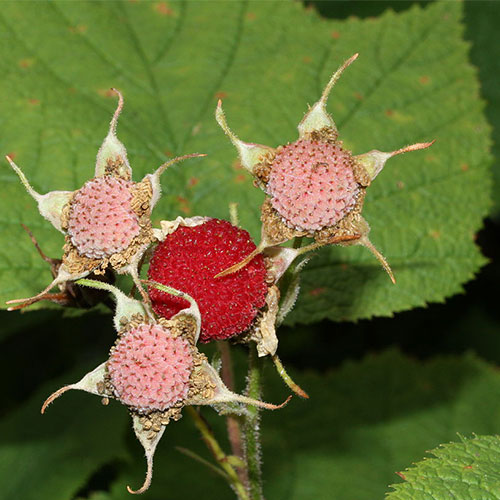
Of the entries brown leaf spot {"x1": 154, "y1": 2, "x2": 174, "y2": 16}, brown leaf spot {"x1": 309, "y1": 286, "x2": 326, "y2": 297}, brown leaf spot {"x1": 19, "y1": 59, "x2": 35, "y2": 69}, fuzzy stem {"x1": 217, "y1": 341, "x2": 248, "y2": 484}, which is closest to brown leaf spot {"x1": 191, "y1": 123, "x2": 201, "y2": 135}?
brown leaf spot {"x1": 154, "y1": 2, "x2": 174, "y2": 16}

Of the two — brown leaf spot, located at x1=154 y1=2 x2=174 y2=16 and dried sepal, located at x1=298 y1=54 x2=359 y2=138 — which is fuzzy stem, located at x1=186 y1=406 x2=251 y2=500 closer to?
dried sepal, located at x1=298 y1=54 x2=359 y2=138

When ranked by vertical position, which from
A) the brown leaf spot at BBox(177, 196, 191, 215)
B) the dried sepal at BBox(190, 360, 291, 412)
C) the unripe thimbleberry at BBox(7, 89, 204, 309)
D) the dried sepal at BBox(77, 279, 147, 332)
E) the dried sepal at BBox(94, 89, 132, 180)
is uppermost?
the dried sepal at BBox(94, 89, 132, 180)

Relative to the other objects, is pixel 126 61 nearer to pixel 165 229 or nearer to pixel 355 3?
pixel 165 229

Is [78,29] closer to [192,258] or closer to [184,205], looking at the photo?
[184,205]

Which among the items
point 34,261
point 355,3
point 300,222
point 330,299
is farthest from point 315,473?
point 355,3

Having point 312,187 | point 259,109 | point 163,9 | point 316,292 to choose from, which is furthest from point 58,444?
point 312,187

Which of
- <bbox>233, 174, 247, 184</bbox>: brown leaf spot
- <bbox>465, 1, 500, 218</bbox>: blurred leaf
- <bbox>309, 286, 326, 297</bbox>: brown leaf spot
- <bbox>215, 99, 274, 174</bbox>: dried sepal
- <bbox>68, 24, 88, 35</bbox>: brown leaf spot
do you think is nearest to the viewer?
<bbox>215, 99, 274, 174</bbox>: dried sepal

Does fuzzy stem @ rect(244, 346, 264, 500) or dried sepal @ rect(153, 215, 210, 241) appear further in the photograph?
fuzzy stem @ rect(244, 346, 264, 500)

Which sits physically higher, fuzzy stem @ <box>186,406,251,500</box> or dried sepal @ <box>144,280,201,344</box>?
dried sepal @ <box>144,280,201,344</box>
